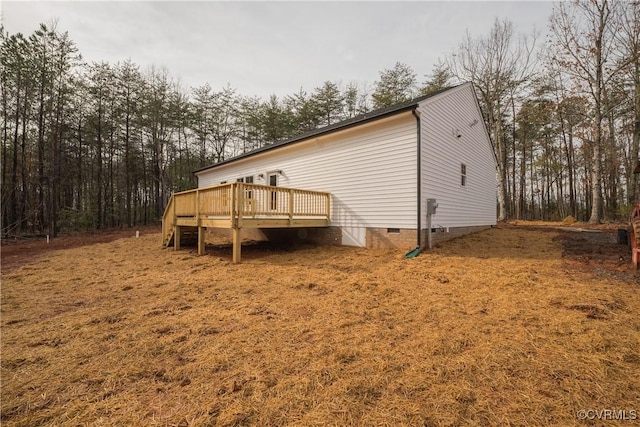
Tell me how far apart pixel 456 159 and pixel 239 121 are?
857 inches

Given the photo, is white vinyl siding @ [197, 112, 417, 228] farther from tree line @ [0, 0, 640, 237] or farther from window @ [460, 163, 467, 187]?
tree line @ [0, 0, 640, 237]

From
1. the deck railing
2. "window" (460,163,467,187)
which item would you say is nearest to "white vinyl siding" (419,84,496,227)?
"window" (460,163,467,187)

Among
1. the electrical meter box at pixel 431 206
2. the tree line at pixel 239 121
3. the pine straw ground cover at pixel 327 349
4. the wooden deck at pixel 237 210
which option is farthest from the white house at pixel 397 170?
the tree line at pixel 239 121

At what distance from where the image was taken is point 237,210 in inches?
275

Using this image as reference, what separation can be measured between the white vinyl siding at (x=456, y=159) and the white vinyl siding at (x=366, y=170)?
505 millimetres

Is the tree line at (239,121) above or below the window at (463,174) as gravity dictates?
above

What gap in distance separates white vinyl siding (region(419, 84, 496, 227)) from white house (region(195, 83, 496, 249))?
0.03 m

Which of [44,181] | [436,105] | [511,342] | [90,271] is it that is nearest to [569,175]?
[436,105]

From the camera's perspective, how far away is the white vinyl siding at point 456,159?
26.4 feet

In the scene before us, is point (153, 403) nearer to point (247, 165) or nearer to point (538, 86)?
point (247, 165)

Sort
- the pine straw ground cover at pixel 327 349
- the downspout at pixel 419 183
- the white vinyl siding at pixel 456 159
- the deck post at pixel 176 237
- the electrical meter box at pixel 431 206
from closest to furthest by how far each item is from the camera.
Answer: the pine straw ground cover at pixel 327 349, the downspout at pixel 419 183, the electrical meter box at pixel 431 206, the white vinyl siding at pixel 456 159, the deck post at pixel 176 237

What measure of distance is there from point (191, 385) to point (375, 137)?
785 cm

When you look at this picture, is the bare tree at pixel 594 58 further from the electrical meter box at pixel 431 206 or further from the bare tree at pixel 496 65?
the electrical meter box at pixel 431 206

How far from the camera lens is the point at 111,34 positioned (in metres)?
6.75
